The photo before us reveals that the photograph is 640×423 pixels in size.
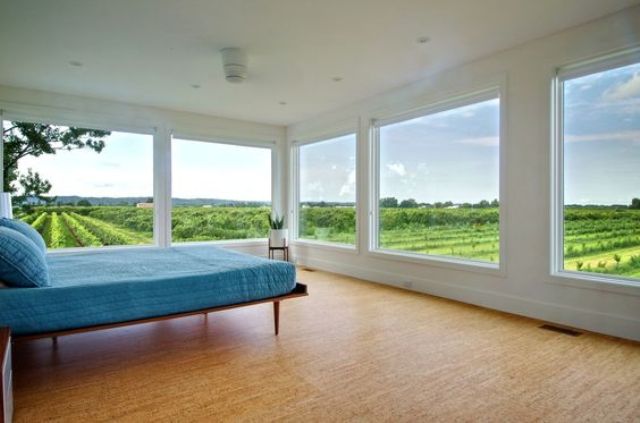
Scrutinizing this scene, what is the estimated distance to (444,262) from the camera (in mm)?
4234

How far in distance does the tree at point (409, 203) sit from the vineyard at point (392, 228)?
0.20ft

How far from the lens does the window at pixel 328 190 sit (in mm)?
5759

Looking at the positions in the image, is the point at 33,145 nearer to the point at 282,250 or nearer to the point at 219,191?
the point at 219,191

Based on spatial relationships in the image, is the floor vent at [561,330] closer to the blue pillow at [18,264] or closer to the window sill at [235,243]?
the blue pillow at [18,264]

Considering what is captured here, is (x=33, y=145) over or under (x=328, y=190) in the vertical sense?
over

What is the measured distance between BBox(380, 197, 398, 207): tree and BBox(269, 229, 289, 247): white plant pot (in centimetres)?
194

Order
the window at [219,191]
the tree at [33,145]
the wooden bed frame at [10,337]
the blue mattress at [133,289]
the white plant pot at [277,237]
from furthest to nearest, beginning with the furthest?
the white plant pot at [277,237] < the window at [219,191] < the tree at [33,145] < the blue mattress at [133,289] < the wooden bed frame at [10,337]

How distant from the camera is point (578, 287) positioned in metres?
3.15

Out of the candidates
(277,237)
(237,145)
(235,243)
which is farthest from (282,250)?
(237,145)

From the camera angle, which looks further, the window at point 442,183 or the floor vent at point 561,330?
the window at point 442,183

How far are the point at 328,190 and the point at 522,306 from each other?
3.48m

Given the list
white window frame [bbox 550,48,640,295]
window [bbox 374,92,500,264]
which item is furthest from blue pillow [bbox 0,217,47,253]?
white window frame [bbox 550,48,640,295]

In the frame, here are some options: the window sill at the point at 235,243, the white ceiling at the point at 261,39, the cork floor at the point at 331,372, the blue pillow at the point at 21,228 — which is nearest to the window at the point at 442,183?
the white ceiling at the point at 261,39

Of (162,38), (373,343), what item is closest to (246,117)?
(162,38)
